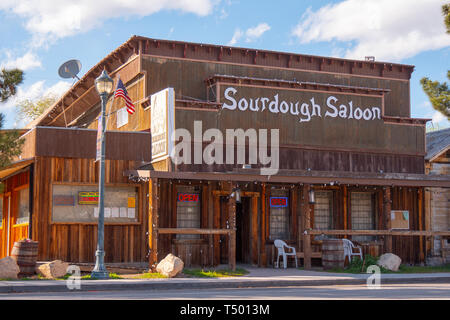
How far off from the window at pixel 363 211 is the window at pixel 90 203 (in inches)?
323

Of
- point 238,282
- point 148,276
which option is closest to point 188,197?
point 148,276

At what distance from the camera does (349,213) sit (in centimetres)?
2466

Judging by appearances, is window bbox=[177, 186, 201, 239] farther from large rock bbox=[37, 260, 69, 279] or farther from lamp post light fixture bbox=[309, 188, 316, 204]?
large rock bbox=[37, 260, 69, 279]

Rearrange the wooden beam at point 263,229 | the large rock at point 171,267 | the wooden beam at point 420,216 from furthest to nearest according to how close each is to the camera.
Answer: the wooden beam at point 420,216 < the wooden beam at point 263,229 < the large rock at point 171,267

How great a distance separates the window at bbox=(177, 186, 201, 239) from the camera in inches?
883

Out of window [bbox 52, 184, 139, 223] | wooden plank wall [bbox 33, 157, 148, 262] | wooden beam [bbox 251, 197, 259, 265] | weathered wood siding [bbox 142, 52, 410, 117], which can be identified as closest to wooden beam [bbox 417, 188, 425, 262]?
weathered wood siding [bbox 142, 52, 410, 117]

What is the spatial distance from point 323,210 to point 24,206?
1048cm

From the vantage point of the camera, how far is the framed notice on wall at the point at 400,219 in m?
25.2

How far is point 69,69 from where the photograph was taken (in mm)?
27391

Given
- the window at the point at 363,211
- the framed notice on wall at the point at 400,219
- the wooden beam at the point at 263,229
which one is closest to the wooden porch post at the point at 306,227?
the wooden beam at the point at 263,229

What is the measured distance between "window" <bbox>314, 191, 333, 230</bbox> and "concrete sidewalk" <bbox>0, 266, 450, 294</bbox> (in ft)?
13.1

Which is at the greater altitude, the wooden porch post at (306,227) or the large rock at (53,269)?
the wooden porch post at (306,227)

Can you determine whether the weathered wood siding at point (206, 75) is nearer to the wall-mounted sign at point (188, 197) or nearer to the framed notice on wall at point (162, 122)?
the framed notice on wall at point (162, 122)

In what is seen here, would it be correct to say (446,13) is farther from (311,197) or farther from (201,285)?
(201,285)
